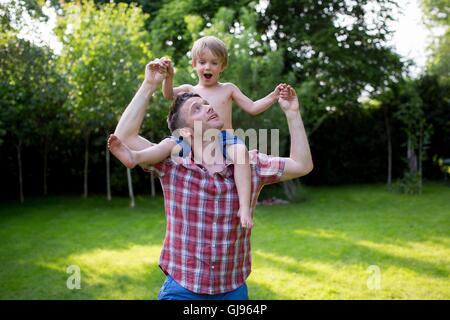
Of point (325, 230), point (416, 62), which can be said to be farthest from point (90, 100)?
point (416, 62)

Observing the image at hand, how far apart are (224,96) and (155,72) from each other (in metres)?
0.76

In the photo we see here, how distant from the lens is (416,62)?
1694 cm

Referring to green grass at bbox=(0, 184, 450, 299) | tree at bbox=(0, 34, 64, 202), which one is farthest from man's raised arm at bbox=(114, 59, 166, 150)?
tree at bbox=(0, 34, 64, 202)

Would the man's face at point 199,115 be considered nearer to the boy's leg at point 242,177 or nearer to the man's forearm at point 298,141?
the boy's leg at point 242,177

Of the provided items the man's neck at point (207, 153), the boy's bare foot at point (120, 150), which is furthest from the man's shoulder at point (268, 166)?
the boy's bare foot at point (120, 150)

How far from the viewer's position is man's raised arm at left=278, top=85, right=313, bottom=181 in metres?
1.86

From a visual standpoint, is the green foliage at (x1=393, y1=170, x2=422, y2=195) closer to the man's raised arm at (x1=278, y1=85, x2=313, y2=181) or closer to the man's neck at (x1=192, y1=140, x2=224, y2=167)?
the man's raised arm at (x1=278, y1=85, x2=313, y2=181)

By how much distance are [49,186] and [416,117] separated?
11408 mm

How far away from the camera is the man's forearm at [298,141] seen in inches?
73.2

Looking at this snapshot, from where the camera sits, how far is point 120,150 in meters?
1.62

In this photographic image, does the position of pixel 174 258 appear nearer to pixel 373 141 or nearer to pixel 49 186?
pixel 49 186

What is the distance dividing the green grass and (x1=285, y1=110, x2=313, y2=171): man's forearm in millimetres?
3915

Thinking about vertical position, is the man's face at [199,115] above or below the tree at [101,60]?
below

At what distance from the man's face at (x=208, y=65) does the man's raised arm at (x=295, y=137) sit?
47 centimetres
